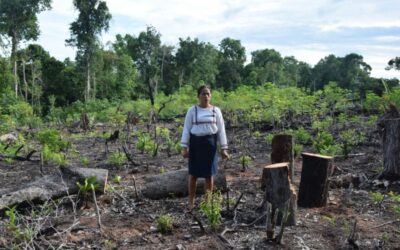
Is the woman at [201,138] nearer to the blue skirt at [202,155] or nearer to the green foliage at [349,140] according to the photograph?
the blue skirt at [202,155]

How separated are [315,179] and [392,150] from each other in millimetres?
1906

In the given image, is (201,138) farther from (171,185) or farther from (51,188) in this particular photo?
(51,188)

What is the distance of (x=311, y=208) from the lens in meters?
5.86

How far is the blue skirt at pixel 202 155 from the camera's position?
5891 millimetres

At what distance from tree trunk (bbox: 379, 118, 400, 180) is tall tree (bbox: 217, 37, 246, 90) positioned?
47250mm

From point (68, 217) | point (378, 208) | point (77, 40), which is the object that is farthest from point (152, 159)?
point (77, 40)

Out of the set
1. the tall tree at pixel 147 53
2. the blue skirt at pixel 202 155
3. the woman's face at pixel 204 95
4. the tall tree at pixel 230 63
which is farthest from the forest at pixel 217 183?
the tall tree at pixel 230 63

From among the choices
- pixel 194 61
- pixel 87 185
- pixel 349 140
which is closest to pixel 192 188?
pixel 87 185

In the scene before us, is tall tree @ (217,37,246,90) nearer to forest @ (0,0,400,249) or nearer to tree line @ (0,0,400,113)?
tree line @ (0,0,400,113)

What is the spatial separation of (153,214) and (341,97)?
33.5 feet

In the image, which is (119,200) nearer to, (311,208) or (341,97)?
(311,208)

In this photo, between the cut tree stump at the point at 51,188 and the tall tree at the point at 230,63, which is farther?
the tall tree at the point at 230,63

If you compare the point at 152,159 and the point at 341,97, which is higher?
the point at 341,97

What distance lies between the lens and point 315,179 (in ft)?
19.3
